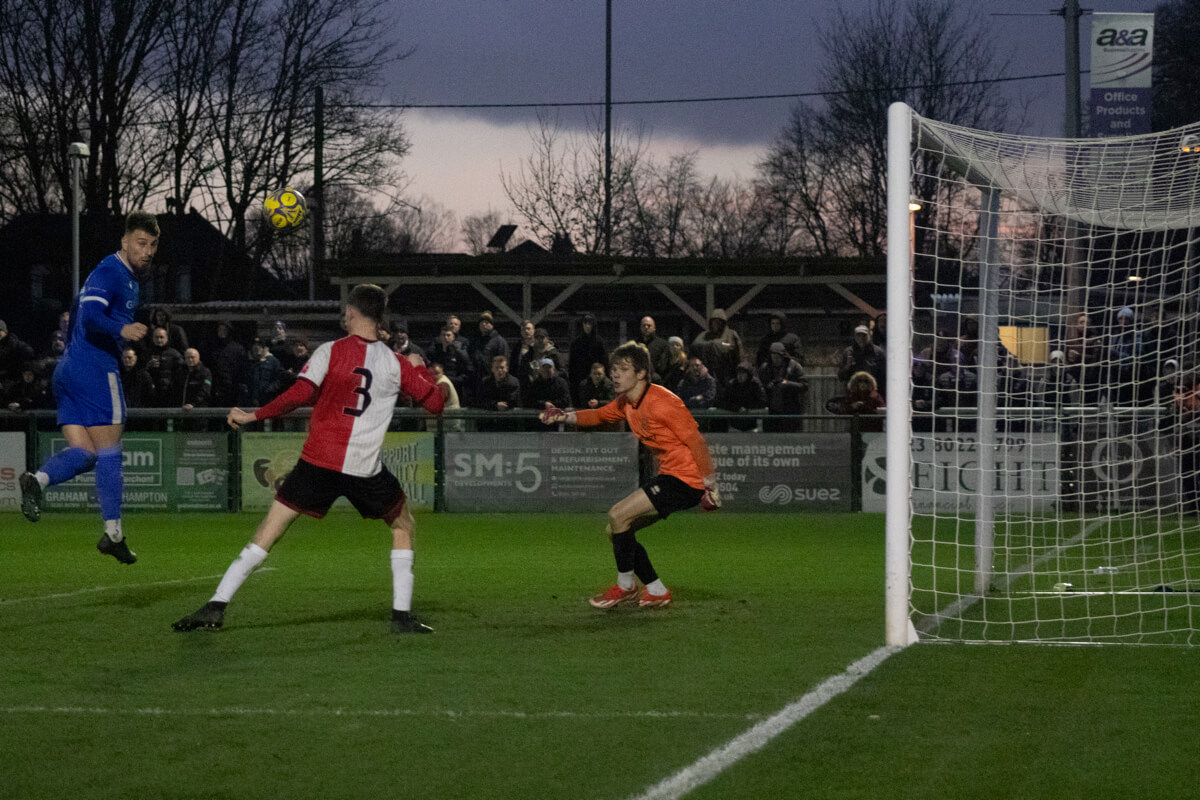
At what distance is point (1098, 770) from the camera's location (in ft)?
14.7

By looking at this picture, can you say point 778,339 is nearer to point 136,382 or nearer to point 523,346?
point 523,346

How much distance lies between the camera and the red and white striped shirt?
716 centimetres

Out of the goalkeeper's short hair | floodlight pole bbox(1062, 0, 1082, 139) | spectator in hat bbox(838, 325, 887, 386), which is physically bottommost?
the goalkeeper's short hair

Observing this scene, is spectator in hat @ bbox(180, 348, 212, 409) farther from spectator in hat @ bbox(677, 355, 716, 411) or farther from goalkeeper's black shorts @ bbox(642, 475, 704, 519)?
goalkeeper's black shorts @ bbox(642, 475, 704, 519)

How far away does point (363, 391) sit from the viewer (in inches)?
284

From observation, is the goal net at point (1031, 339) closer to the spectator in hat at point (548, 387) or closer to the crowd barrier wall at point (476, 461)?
the crowd barrier wall at point (476, 461)

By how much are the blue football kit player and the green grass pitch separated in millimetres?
701

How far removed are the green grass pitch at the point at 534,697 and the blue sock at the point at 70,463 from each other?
83 centimetres

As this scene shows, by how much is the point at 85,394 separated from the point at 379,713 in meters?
4.23

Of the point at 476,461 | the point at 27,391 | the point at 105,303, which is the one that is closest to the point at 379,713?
the point at 105,303

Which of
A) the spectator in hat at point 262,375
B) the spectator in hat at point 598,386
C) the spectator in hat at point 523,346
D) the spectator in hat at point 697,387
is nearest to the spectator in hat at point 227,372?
the spectator in hat at point 262,375

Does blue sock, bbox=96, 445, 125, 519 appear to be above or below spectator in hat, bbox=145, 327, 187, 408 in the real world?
below

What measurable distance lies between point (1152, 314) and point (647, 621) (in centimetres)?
463

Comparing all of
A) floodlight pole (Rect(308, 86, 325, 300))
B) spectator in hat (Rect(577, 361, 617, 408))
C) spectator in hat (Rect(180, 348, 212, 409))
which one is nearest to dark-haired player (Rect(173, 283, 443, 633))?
spectator in hat (Rect(577, 361, 617, 408))
